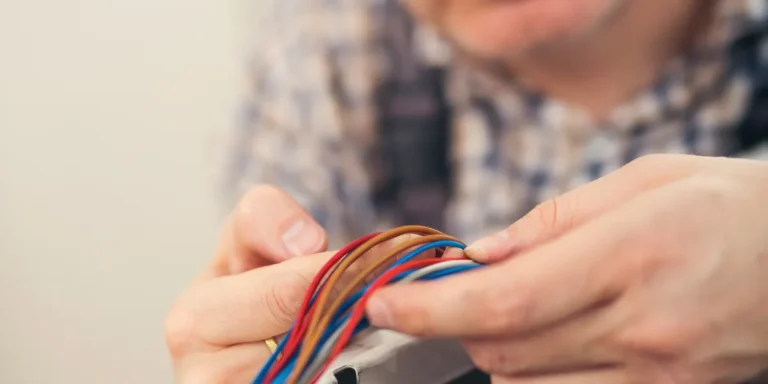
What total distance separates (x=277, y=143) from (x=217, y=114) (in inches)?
8.2

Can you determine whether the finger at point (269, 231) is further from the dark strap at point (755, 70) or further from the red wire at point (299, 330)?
the dark strap at point (755, 70)

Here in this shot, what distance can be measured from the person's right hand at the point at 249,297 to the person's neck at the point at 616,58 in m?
0.28

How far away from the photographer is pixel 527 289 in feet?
0.68

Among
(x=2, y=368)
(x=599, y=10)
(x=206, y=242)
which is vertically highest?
(x=599, y=10)

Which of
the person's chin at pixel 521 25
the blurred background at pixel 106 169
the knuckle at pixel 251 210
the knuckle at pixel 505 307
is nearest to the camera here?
the knuckle at pixel 505 307

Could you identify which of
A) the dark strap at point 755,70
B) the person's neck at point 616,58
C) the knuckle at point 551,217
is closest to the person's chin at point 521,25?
the person's neck at point 616,58

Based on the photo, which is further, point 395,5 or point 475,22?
point 395,5

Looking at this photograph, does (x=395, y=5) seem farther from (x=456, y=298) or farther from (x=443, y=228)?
(x=456, y=298)

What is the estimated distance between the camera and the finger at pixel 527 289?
0.68 feet

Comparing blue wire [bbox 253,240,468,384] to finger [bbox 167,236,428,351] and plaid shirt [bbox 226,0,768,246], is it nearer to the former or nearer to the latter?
finger [bbox 167,236,428,351]

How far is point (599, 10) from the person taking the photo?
44 cm

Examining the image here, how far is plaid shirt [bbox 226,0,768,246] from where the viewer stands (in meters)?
0.50

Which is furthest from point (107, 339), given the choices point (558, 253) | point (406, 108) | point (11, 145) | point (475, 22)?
point (558, 253)

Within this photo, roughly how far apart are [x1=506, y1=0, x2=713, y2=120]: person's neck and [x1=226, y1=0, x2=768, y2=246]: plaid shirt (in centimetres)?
1
